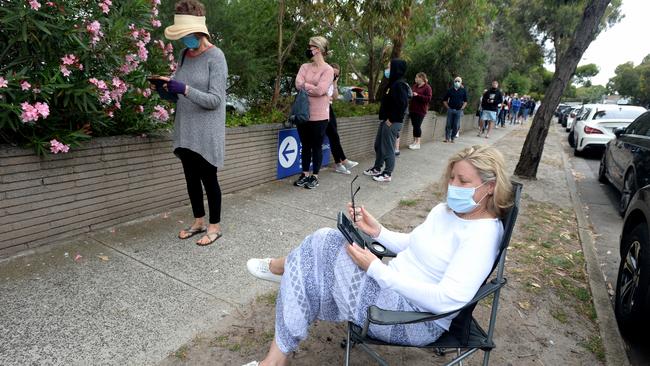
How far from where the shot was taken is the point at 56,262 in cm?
306

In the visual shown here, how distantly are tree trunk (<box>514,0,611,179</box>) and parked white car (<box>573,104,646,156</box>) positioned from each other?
4.69 metres

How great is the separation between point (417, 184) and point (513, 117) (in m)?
20.2

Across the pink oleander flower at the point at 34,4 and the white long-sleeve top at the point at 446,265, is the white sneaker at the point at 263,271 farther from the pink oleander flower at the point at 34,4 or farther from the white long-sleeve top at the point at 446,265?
the pink oleander flower at the point at 34,4

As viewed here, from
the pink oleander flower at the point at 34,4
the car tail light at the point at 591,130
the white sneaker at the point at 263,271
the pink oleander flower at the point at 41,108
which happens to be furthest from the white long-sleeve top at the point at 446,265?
the car tail light at the point at 591,130

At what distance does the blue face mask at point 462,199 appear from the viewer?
1945mm

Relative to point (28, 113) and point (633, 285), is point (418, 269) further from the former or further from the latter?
point (28, 113)

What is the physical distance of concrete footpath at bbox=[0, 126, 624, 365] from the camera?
2258 mm

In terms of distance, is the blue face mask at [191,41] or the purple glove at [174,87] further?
the blue face mask at [191,41]

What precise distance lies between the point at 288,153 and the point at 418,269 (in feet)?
13.7

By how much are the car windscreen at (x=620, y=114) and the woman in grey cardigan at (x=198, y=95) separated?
1153 cm

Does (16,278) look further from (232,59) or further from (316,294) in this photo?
(232,59)

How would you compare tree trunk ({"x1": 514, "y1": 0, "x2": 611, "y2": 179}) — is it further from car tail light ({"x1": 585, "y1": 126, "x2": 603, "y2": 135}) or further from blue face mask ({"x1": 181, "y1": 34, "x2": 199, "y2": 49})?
blue face mask ({"x1": 181, "y1": 34, "x2": 199, "y2": 49})

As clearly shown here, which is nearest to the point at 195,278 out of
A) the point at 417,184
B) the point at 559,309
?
the point at 559,309

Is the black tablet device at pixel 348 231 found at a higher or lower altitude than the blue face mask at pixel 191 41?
lower
